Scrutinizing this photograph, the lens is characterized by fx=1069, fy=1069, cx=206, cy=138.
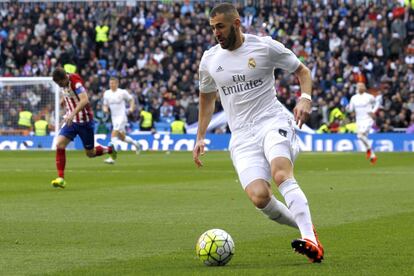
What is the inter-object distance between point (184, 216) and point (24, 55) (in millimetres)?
→ 34304

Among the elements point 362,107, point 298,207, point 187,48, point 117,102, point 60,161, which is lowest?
point 117,102

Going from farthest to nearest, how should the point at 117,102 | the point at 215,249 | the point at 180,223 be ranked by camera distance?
the point at 117,102 → the point at 180,223 → the point at 215,249

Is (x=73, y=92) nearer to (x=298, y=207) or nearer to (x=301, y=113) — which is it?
(x=301, y=113)

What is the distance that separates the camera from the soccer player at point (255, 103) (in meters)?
9.04

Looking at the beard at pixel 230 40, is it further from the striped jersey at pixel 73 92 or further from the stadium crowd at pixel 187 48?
the stadium crowd at pixel 187 48

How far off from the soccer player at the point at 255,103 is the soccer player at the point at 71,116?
382 inches

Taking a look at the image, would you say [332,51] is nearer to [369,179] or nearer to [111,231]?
[369,179]

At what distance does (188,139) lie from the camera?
39.2m

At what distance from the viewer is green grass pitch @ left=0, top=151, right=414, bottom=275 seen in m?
8.62

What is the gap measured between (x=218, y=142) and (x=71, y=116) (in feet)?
65.8

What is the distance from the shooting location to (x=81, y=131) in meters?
20.3

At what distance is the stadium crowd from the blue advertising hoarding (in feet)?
2.63

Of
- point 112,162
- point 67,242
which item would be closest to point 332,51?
point 112,162

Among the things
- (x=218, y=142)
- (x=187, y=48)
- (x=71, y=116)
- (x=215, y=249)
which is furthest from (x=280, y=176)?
(x=187, y=48)
